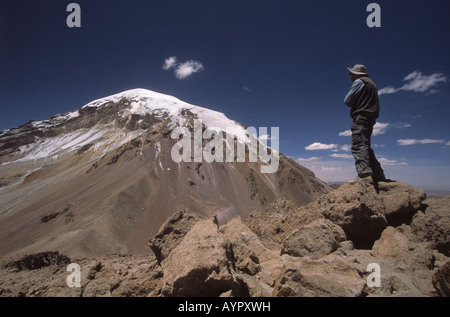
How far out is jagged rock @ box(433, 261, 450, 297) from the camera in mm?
2289

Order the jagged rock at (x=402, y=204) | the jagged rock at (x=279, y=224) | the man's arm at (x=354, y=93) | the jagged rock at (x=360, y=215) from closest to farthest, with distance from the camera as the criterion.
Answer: the jagged rock at (x=360, y=215), the jagged rock at (x=402, y=204), the jagged rock at (x=279, y=224), the man's arm at (x=354, y=93)

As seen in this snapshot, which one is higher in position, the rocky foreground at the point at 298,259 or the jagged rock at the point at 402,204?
the jagged rock at the point at 402,204

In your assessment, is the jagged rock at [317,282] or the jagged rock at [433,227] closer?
the jagged rock at [317,282]

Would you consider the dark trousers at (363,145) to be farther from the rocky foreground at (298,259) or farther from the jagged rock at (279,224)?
the jagged rock at (279,224)

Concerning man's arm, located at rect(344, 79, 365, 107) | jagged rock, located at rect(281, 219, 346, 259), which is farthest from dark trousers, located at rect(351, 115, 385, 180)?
jagged rock, located at rect(281, 219, 346, 259)

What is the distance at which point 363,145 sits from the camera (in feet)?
17.1

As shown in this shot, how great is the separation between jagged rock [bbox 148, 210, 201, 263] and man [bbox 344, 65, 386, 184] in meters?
3.93

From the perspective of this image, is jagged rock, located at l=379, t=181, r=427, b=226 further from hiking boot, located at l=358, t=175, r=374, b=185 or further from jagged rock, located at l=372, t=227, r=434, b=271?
jagged rock, located at l=372, t=227, r=434, b=271

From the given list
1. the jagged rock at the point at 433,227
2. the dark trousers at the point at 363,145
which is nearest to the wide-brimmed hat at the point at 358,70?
the dark trousers at the point at 363,145

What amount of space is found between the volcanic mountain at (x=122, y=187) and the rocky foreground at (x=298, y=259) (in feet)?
32.8

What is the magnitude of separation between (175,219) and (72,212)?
2561cm

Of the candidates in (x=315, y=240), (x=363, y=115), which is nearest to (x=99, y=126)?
(x=363, y=115)

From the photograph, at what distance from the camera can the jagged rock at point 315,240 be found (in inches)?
142
